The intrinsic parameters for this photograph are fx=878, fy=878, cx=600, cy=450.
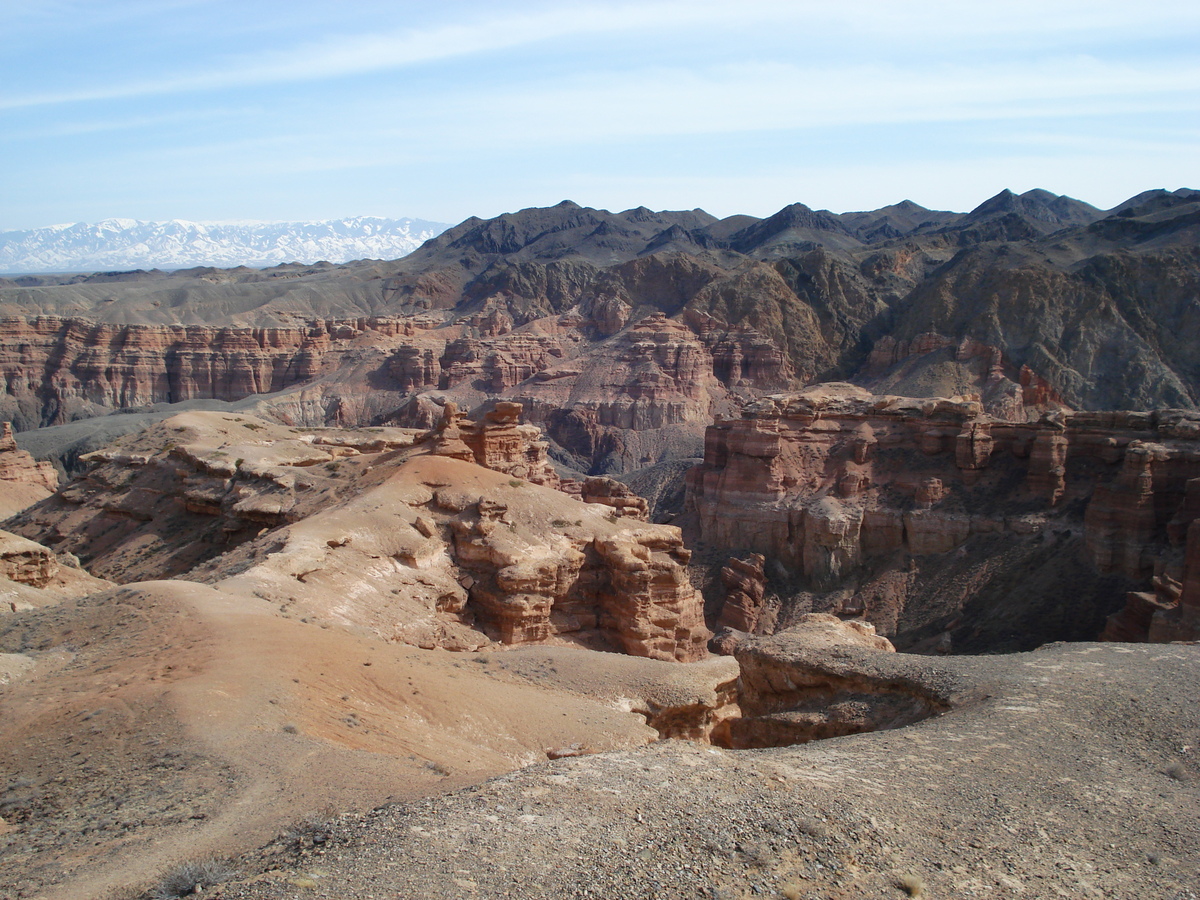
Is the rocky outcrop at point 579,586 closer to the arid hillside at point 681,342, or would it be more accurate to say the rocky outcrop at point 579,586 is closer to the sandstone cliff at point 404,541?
the sandstone cliff at point 404,541

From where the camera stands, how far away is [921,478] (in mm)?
46125

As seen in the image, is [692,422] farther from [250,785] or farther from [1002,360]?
[250,785]

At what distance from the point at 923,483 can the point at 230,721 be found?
39481 millimetres

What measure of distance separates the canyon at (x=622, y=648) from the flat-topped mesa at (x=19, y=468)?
0.70 feet

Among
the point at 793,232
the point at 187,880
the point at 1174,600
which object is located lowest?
the point at 1174,600

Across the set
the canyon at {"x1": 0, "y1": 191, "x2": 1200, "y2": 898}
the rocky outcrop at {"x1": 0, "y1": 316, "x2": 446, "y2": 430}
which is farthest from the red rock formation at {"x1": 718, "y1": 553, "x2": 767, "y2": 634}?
the rocky outcrop at {"x1": 0, "y1": 316, "x2": 446, "y2": 430}

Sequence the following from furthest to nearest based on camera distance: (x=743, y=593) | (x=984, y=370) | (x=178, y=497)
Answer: (x=984, y=370), (x=743, y=593), (x=178, y=497)

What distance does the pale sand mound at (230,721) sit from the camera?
943cm

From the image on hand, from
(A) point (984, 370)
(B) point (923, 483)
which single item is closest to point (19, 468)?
(B) point (923, 483)

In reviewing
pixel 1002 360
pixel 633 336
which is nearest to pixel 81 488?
pixel 633 336

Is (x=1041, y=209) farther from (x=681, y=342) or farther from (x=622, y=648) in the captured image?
(x=622, y=648)

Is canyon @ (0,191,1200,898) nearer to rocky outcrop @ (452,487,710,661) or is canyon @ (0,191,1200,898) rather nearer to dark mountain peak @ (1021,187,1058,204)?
rocky outcrop @ (452,487,710,661)

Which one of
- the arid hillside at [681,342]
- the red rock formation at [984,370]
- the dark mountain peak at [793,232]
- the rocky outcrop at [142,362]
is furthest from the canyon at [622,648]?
the dark mountain peak at [793,232]

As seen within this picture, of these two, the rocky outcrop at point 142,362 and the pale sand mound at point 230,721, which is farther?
the rocky outcrop at point 142,362
